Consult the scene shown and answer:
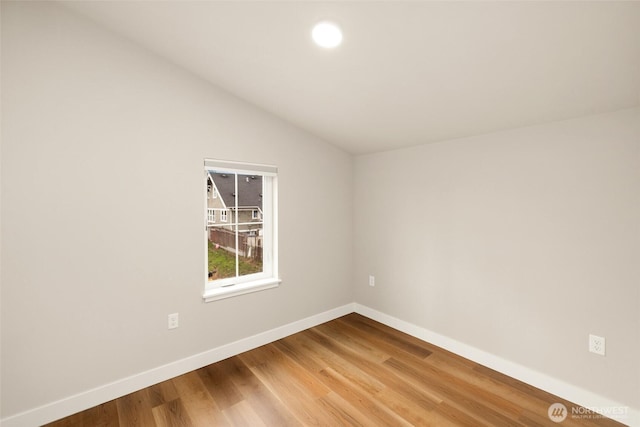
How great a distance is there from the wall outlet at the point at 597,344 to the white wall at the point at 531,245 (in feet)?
0.10

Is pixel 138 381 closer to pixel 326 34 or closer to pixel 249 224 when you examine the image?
pixel 249 224

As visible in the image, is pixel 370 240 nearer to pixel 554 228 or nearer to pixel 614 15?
pixel 554 228

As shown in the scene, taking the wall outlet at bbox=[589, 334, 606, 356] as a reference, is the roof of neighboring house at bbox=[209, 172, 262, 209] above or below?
above

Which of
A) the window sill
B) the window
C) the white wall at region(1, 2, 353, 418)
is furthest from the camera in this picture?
the window

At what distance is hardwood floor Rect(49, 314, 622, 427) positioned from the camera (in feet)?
5.87

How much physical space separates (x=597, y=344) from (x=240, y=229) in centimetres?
283

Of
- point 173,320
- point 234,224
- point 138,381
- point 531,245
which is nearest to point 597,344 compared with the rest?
point 531,245

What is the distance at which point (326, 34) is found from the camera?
164 cm

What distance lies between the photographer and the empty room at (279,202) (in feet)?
5.40

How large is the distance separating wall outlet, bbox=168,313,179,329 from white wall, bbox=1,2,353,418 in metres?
0.05

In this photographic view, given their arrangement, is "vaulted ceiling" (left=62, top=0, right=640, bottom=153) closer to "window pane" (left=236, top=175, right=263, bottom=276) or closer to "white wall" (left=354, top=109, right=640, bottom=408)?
"white wall" (left=354, top=109, right=640, bottom=408)

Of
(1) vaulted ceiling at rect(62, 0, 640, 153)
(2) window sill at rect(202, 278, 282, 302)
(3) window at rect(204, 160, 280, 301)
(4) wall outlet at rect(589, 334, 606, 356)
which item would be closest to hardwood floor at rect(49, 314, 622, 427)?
(4) wall outlet at rect(589, 334, 606, 356)

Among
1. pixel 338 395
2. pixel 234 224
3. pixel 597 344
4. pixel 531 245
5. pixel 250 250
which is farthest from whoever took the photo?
pixel 250 250

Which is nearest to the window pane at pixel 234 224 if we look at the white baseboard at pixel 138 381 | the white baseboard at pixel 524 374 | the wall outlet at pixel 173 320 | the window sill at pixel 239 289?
the window sill at pixel 239 289
